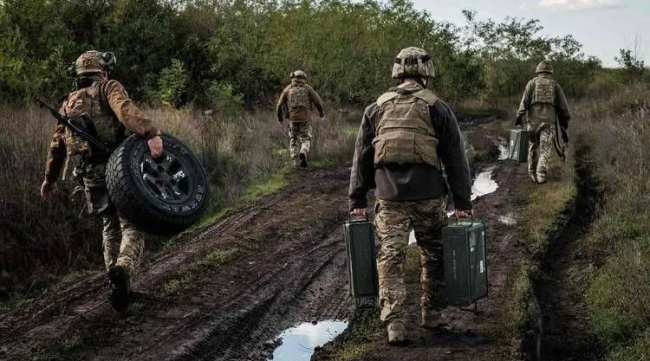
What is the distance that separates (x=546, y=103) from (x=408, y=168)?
741 centimetres

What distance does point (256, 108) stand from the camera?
20891 mm

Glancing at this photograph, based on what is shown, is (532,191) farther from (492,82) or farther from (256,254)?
(492,82)

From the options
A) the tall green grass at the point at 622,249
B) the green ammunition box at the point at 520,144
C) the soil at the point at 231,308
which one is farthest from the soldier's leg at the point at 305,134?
the tall green grass at the point at 622,249

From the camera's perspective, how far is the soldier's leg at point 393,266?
496cm

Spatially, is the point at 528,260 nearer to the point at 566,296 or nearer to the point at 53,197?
the point at 566,296

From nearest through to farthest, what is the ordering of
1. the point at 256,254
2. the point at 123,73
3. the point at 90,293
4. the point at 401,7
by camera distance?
the point at 90,293, the point at 256,254, the point at 123,73, the point at 401,7

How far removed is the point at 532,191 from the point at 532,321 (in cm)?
615

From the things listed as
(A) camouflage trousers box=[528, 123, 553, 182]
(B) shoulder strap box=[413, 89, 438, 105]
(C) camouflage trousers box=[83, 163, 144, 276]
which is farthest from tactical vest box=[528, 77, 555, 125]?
(C) camouflage trousers box=[83, 163, 144, 276]

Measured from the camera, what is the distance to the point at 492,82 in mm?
42750

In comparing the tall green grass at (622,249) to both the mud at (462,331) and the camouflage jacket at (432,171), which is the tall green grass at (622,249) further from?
the camouflage jacket at (432,171)

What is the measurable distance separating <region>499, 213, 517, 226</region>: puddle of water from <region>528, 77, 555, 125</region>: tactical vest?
2694 millimetres

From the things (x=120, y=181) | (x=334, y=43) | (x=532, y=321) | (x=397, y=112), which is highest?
(x=334, y=43)

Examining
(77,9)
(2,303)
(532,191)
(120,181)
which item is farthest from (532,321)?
(77,9)

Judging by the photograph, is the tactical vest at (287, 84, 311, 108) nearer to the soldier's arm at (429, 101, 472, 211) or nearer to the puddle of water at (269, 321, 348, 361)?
the puddle of water at (269, 321, 348, 361)
